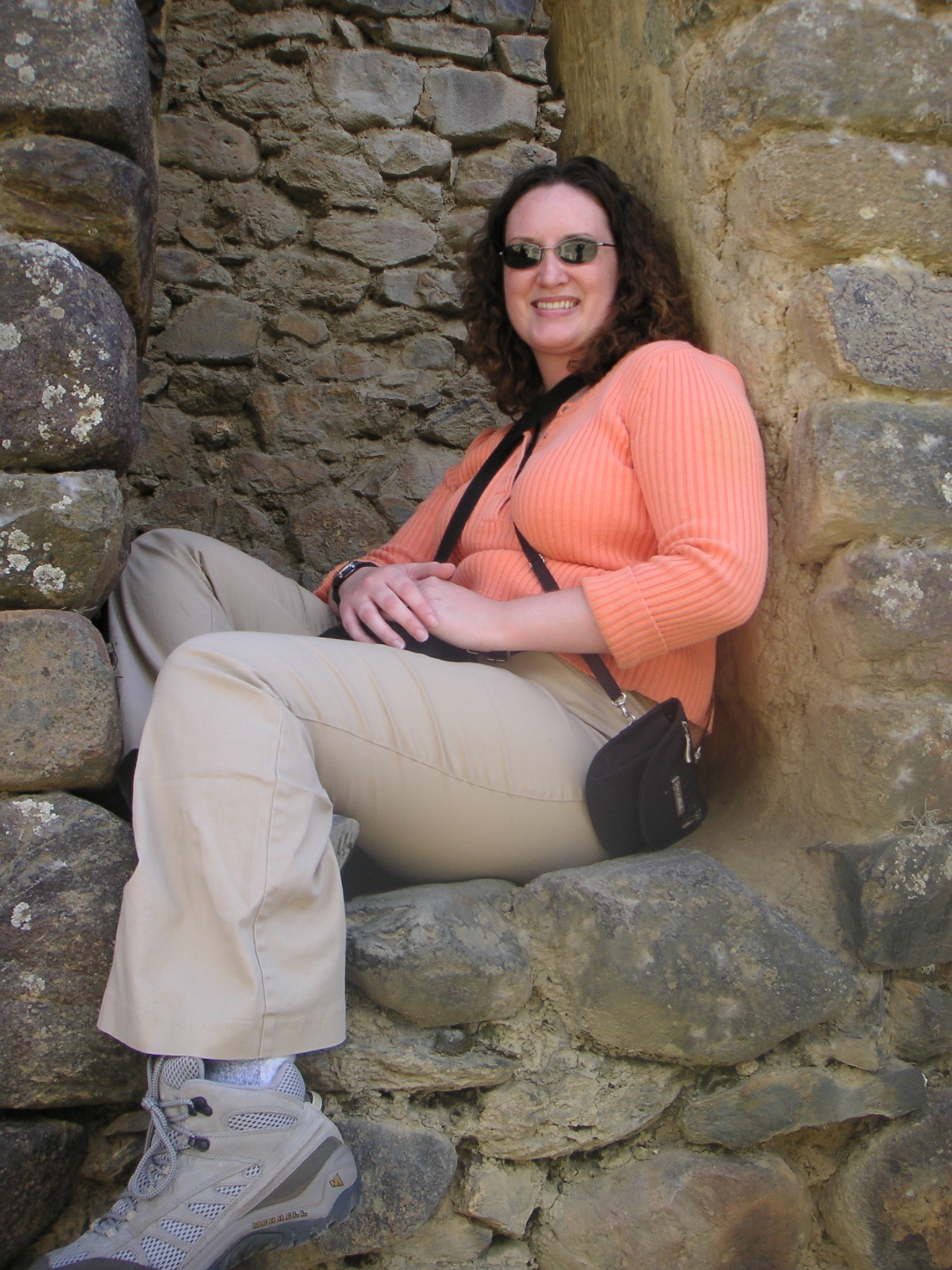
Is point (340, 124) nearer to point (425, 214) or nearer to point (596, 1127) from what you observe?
point (425, 214)

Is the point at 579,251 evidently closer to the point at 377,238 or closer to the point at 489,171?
the point at 377,238

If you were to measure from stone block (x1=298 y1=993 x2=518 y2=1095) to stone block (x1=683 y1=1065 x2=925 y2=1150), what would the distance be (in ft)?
0.90

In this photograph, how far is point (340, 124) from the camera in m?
3.07

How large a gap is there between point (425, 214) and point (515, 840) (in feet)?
7.36

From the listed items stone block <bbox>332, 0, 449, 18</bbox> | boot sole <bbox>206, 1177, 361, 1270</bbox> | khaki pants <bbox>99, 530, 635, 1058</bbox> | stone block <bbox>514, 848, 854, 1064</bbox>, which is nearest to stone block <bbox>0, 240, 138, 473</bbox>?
khaki pants <bbox>99, 530, 635, 1058</bbox>

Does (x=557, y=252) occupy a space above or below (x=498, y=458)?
above

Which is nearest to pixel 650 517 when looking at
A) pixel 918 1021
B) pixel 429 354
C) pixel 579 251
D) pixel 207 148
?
pixel 579 251

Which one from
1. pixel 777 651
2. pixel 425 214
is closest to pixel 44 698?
pixel 777 651

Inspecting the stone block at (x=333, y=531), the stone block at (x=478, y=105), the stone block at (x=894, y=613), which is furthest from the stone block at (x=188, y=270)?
the stone block at (x=894, y=613)

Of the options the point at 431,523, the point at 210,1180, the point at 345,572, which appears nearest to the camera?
the point at 210,1180

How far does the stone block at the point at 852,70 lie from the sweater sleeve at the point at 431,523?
76cm

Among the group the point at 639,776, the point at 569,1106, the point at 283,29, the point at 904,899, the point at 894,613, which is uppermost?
the point at 283,29

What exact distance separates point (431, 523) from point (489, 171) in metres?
1.59

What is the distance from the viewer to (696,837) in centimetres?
181
